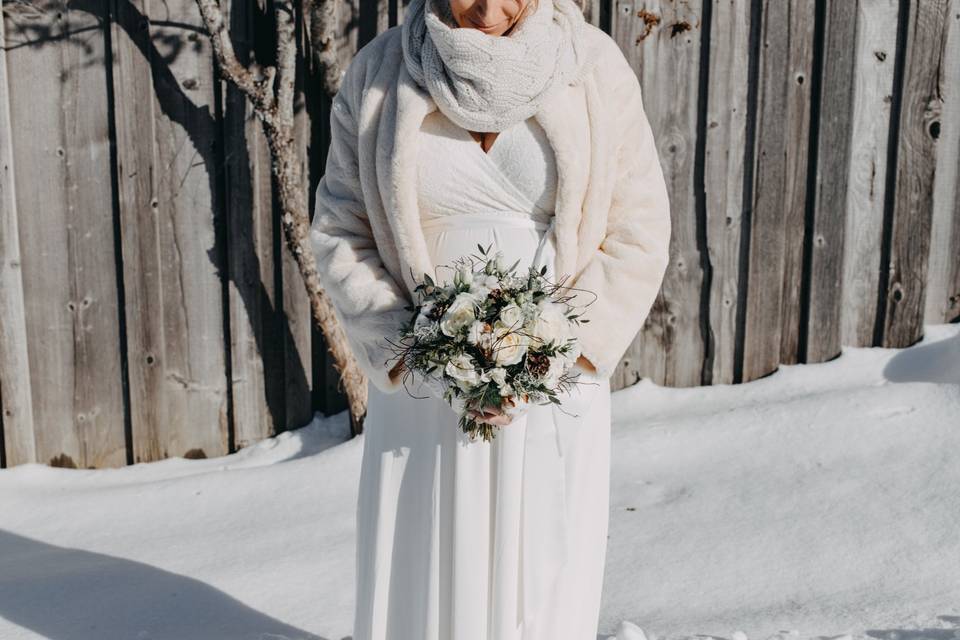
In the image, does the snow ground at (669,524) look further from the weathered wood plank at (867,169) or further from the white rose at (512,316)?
the white rose at (512,316)

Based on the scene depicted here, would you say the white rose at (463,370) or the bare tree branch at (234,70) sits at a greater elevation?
the bare tree branch at (234,70)

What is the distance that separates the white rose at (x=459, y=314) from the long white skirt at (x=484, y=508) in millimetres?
310

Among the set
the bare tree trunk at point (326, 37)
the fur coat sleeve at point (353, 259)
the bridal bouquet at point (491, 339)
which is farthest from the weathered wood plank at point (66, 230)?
the bridal bouquet at point (491, 339)

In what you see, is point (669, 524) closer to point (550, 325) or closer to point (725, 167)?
point (725, 167)

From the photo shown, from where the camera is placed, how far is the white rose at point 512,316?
210 cm

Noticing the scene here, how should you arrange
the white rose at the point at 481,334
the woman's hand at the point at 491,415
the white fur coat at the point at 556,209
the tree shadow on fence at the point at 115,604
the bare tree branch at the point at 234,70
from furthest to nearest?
the bare tree branch at the point at 234,70 → the tree shadow on fence at the point at 115,604 → the white fur coat at the point at 556,209 → the woman's hand at the point at 491,415 → the white rose at the point at 481,334

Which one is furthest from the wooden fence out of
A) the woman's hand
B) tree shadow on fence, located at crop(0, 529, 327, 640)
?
the woman's hand

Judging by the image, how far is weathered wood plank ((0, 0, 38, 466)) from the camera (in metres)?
4.00

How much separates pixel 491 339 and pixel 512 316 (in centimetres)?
6

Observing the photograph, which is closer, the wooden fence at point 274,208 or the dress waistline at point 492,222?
the dress waistline at point 492,222

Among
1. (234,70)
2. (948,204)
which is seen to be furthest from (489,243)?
(948,204)

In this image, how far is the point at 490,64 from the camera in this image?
2.27 m

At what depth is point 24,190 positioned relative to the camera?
406 centimetres

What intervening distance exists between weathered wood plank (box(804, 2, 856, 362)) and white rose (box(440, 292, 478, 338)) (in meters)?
2.73
